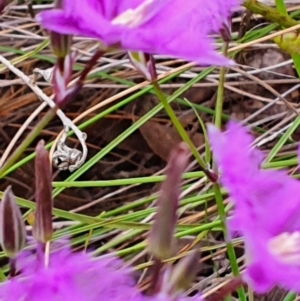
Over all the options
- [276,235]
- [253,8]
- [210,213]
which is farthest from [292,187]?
[210,213]

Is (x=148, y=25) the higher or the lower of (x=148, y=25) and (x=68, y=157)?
the higher

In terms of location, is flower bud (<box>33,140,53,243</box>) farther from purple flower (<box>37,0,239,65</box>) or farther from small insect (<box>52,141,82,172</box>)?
small insect (<box>52,141,82,172</box>)

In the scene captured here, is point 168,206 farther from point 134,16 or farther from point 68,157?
point 68,157

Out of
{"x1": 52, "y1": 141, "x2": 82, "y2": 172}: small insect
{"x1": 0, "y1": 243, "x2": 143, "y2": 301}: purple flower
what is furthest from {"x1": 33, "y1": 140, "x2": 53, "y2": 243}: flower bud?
{"x1": 52, "y1": 141, "x2": 82, "y2": 172}: small insect

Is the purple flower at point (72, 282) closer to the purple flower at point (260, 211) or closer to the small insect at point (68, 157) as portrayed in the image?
the purple flower at point (260, 211)

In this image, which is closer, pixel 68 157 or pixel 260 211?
pixel 260 211

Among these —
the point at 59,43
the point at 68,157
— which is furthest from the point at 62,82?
the point at 68,157
